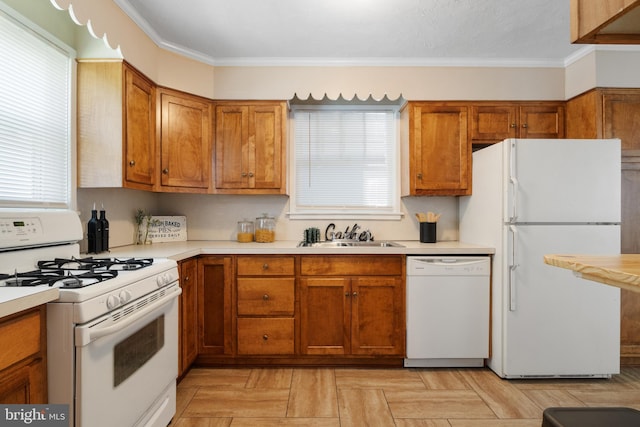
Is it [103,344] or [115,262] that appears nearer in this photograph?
[103,344]

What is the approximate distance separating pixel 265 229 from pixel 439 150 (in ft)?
5.34

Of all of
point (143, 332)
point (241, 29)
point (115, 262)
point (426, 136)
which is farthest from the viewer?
point (426, 136)

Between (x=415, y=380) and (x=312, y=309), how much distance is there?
34.4 inches

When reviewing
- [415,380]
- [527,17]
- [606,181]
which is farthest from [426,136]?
[415,380]

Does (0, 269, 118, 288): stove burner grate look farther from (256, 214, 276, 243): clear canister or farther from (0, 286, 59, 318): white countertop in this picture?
(256, 214, 276, 243): clear canister

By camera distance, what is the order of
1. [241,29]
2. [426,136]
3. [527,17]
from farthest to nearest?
[426,136]
[241,29]
[527,17]

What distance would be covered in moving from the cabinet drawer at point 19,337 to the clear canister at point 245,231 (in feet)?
6.54

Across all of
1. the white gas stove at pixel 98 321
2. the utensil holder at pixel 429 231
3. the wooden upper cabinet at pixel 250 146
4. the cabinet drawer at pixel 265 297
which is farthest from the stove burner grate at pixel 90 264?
the utensil holder at pixel 429 231

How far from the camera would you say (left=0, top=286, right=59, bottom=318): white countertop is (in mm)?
978

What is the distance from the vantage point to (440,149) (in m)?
2.94

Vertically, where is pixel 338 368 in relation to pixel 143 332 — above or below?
below

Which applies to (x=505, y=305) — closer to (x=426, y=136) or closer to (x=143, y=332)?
(x=426, y=136)

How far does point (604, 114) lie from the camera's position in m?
2.69

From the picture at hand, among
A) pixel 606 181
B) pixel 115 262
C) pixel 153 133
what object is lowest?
pixel 115 262
